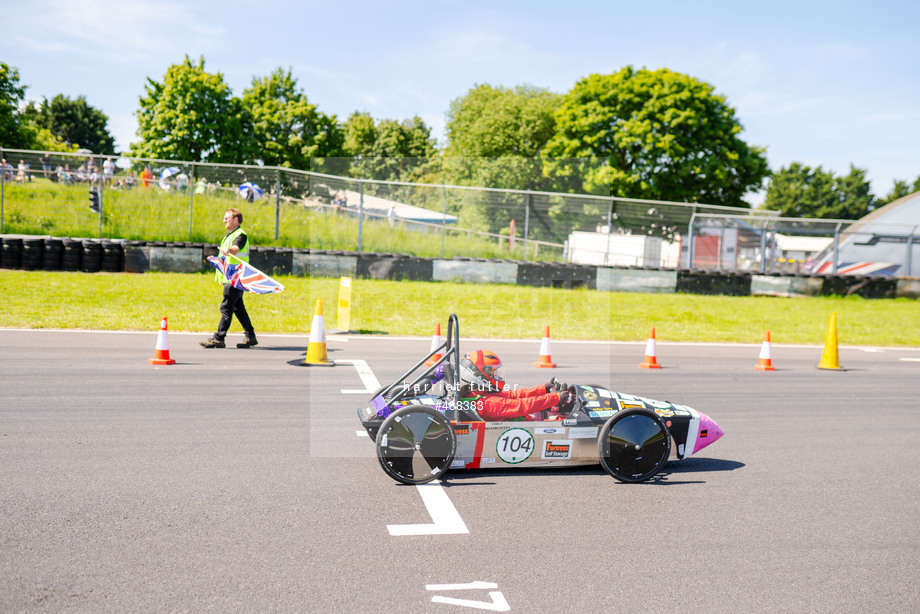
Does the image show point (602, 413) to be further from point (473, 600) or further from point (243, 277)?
point (243, 277)

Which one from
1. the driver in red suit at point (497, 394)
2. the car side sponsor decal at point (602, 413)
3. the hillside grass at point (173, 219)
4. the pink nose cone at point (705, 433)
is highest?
the hillside grass at point (173, 219)

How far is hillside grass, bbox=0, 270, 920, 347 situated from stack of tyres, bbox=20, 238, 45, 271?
497 millimetres

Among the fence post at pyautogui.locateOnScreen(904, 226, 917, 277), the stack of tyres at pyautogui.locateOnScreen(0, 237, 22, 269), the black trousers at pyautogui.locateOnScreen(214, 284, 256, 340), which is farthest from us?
the fence post at pyautogui.locateOnScreen(904, 226, 917, 277)

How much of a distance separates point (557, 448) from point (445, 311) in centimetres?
1080

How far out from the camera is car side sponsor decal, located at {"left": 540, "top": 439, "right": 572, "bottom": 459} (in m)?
5.45

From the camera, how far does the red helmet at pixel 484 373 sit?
5.60 metres

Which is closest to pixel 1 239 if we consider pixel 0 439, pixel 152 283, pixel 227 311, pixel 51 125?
pixel 152 283

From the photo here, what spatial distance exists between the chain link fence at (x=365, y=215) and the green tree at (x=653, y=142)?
1591cm

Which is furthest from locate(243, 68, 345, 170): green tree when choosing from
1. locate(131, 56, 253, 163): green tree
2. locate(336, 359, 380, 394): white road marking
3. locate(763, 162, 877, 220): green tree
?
locate(763, 162, 877, 220): green tree

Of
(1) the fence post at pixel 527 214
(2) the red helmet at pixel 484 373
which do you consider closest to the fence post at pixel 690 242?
(1) the fence post at pixel 527 214

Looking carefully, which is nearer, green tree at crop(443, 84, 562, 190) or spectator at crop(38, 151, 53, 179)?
spectator at crop(38, 151, 53, 179)

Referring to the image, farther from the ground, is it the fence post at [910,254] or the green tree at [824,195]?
the green tree at [824,195]

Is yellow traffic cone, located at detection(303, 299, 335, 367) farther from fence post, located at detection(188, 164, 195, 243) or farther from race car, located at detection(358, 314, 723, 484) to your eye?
fence post, located at detection(188, 164, 195, 243)

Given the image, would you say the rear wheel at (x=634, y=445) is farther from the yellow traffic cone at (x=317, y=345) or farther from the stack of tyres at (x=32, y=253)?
the stack of tyres at (x=32, y=253)
